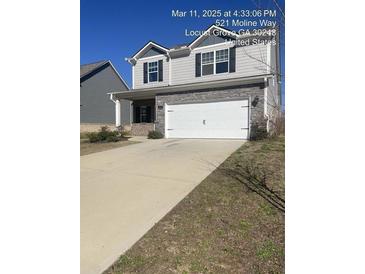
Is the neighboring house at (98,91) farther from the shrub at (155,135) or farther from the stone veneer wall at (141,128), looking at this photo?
the shrub at (155,135)

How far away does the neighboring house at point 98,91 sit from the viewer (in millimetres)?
19938

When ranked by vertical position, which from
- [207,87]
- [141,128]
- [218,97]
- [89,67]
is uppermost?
[89,67]

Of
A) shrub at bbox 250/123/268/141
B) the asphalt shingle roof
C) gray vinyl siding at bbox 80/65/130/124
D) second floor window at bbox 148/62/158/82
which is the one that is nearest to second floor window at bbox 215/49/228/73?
shrub at bbox 250/123/268/141

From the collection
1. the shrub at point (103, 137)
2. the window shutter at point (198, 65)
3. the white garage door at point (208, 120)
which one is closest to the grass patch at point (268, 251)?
the white garage door at point (208, 120)

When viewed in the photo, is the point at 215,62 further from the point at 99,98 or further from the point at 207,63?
the point at 99,98

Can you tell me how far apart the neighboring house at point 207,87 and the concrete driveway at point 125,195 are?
475cm

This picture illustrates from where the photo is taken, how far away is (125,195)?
13.3 ft

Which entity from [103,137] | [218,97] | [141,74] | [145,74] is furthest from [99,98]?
[218,97]

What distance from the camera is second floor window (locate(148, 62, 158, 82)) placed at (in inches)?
603

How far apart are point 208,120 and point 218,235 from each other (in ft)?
32.3

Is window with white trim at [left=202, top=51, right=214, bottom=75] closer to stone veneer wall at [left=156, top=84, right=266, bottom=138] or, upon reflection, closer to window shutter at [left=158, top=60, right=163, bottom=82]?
stone veneer wall at [left=156, top=84, right=266, bottom=138]
